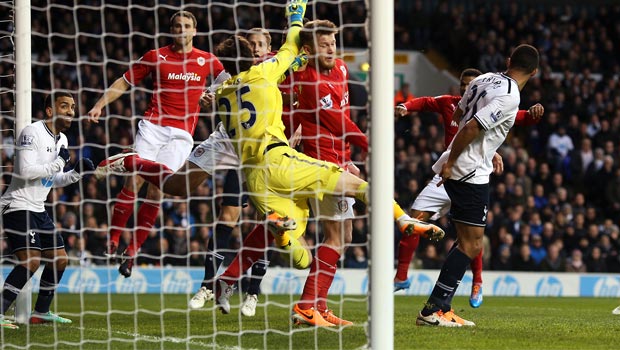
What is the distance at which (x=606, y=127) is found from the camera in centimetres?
1894

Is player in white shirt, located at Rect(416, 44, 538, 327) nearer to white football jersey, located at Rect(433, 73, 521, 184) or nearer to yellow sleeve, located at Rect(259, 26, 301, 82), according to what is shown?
white football jersey, located at Rect(433, 73, 521, 184)

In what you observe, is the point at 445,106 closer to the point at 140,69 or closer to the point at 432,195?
the point at 432,195

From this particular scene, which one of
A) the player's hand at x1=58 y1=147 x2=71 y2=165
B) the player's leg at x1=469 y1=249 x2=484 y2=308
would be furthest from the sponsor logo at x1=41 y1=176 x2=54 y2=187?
the player's leg at x1=469 y1=249 x2=484 y2=308

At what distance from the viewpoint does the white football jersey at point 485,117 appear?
7141mm

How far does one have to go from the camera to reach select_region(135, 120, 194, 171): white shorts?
29.4ft

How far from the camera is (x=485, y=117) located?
7.08 metres

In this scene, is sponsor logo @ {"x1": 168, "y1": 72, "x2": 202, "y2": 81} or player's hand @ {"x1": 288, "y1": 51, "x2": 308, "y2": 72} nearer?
player's hand @ {"x1": 288, "y1": 51, "x2": 308, "y2": 72}

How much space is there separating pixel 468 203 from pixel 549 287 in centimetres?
922

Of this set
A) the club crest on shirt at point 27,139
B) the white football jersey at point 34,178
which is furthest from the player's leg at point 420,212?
the club crest on shirt at point 27,139

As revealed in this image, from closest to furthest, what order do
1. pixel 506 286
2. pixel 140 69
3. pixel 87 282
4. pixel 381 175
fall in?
pixel 381 175
pixel 140 69
pixel 87 282
pixel 506 286

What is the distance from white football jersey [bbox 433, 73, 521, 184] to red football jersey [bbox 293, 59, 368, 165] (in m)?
0.96

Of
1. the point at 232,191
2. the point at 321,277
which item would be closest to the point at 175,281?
the point at 232,191

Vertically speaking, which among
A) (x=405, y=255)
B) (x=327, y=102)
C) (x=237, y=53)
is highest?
(x=237, y=53)

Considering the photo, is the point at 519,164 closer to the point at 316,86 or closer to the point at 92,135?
the point at 92,135
